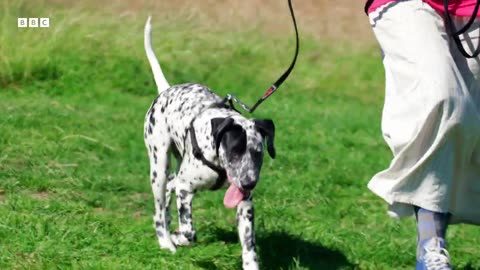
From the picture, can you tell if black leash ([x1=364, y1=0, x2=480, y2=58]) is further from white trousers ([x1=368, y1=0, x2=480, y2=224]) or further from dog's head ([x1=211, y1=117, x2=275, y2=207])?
dog's head ([x1=211, y1=117, x2=275, y2=207])

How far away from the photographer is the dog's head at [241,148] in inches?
203

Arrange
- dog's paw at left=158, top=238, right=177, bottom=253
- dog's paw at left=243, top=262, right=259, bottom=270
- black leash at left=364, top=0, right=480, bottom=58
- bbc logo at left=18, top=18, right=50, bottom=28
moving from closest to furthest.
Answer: black leash at left=364, top=0, right=480, bottom=58
dog's paw at left=243, top=262, right=259, bottom=270
dog's paw at left=158, top=238, right=177, bottom=253
bbc logo at left=18, top=18, right=50, bottom=28

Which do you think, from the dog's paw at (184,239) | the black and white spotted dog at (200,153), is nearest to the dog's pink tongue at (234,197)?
the black and white spotted dog at (200,153)

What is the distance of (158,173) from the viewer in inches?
239

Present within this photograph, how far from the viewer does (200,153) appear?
5.50m

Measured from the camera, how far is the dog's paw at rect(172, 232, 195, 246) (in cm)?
591

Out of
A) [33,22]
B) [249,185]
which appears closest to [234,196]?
[249,185]

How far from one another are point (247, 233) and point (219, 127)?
59cm

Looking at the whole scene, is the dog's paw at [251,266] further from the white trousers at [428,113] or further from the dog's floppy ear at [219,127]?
the white trousers at [428,113]

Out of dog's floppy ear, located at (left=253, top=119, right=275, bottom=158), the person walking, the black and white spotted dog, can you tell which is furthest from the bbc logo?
the person walking

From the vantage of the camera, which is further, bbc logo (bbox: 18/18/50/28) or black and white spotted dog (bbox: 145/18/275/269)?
bbc logo (bbox: 18/18/50/28)

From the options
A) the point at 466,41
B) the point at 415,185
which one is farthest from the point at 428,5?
the point at 415,185

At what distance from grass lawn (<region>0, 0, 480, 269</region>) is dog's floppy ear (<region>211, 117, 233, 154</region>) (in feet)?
2.49

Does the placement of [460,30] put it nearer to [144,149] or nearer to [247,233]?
[247,233]
